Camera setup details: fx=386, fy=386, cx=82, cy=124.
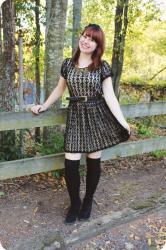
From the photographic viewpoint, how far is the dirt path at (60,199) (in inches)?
135

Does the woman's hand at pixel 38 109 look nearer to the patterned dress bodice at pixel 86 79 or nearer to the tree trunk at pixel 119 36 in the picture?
the patterned dress bodice at pixel 86 79

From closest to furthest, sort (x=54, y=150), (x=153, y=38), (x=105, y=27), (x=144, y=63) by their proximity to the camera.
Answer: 1. (x=54, y=150)
2. (x=105, y=27)
3. (x=153, y=38)
4. (x=144, y=63)

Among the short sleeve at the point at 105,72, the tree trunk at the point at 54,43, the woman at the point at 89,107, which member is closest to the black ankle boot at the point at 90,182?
the woman at the point at 89,107

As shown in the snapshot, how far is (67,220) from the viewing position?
3598 millimetres

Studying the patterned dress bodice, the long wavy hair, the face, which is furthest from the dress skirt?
the face

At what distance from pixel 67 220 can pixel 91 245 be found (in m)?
0.39

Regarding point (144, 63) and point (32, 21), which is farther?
point (144, 63)

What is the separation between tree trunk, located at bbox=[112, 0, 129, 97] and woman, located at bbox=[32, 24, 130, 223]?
19.3 feet

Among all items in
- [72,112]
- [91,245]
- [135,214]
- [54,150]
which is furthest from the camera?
[54,150]

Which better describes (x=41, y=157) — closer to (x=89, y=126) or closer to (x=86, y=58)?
(x=89, y=126)

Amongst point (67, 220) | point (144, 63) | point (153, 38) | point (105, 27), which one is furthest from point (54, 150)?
point (144, 63)

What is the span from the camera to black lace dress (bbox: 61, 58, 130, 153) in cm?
343

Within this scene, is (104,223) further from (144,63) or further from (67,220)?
(144,63)

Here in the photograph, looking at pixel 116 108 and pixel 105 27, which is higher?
pixel 105 27
